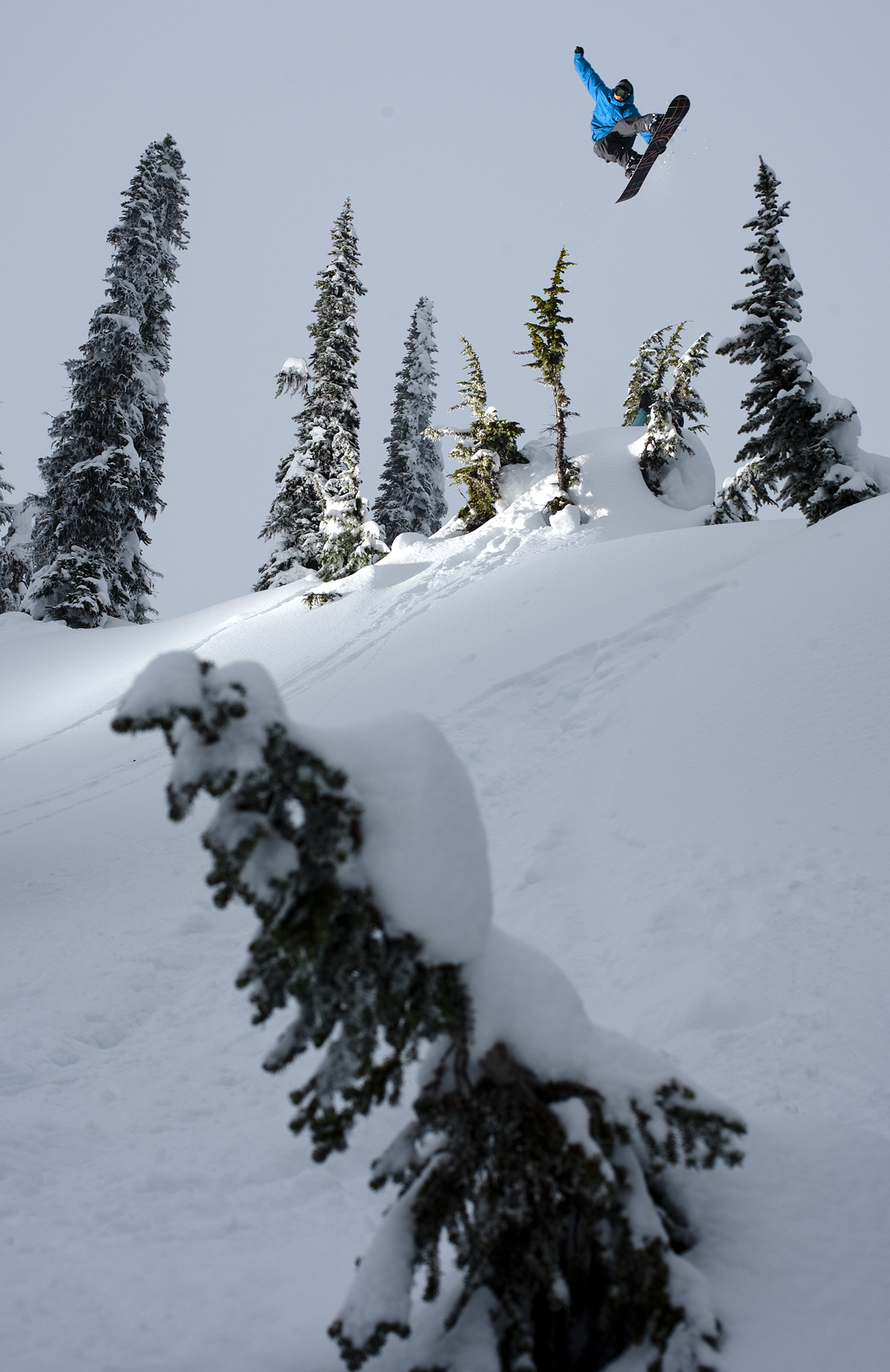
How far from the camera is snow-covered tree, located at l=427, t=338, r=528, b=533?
80.2 feet

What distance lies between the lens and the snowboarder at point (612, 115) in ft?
46.5

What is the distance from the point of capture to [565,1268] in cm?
206

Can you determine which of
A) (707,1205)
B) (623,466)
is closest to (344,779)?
(707,1205)

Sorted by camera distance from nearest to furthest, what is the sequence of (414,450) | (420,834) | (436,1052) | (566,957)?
1. (420,834)
2. (436,1052)
3. (566,957)
4. (414,450)

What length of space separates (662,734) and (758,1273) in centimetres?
602

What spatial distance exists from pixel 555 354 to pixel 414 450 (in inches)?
430

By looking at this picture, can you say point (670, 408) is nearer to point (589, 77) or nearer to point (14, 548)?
point (589, 77)

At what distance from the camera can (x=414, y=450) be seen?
33750mm

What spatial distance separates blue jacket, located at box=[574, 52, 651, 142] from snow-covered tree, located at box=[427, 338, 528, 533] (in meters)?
9.45

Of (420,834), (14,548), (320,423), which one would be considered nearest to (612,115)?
(320,423)

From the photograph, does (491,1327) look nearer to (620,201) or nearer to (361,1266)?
(361,1266)

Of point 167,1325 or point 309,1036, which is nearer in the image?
point 309,1036

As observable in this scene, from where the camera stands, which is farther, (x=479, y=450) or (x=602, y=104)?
(x=479, y=450)

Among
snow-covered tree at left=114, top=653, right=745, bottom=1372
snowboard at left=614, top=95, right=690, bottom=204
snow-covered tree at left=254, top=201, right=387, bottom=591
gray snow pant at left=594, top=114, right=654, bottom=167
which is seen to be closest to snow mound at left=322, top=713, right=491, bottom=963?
snow-covered tree at left=114, top=653, right=745, bottom=1372
